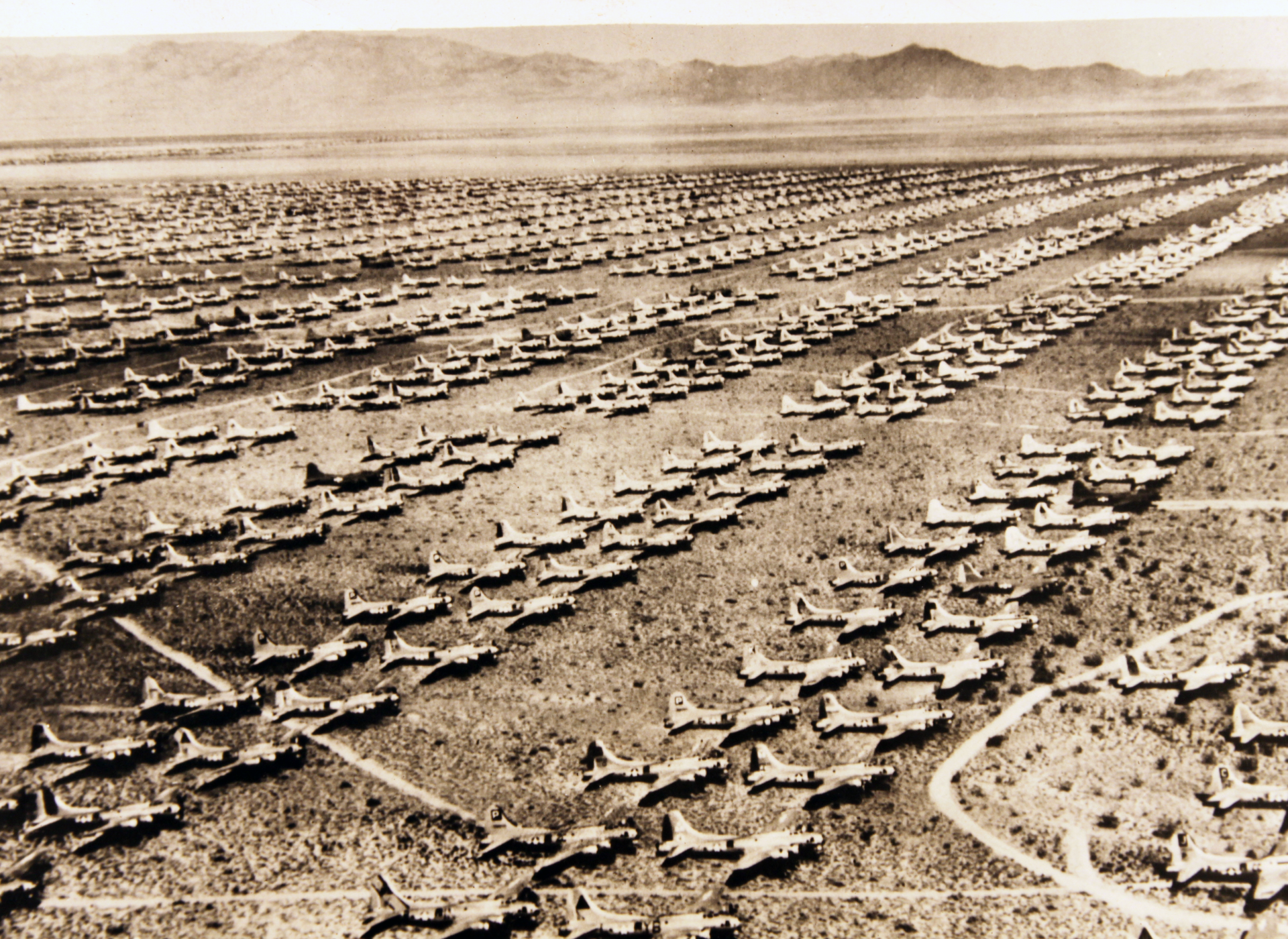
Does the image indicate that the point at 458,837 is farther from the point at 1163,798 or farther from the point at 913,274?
the point at 913,274

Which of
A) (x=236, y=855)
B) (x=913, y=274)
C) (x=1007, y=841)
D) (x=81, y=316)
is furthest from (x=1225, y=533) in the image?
(x=81, y=316)

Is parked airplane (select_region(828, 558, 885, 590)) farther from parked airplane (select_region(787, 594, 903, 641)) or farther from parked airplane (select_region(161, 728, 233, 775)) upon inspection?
parked airplane (select_region(161, 728, 233, 775))

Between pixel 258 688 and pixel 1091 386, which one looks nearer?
pixel 258 688

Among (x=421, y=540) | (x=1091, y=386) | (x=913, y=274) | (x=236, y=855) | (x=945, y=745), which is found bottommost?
(x=236, y=855)

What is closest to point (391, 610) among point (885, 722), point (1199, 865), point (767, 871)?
point (767, 871)

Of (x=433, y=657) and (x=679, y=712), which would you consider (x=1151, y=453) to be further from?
(x=433, y=657)

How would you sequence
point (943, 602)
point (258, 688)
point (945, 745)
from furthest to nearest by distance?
1. point (943, 602)
2. point (258, 688)
3. point (945, 745)
